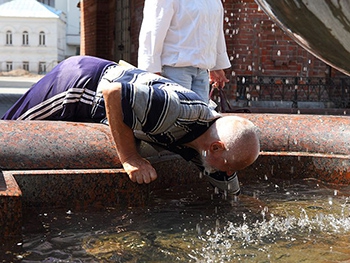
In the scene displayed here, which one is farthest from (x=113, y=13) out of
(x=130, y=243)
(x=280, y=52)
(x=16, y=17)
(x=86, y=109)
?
(x=16, y=17)

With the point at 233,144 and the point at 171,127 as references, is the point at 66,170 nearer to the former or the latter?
the point at 171,127

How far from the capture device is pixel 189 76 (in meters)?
3.96

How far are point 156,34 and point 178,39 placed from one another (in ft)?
0.52

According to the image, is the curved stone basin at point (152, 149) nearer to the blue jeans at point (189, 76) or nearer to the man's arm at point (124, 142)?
the man's arm at point (124, 142)

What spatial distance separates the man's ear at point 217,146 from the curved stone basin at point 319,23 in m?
1.58

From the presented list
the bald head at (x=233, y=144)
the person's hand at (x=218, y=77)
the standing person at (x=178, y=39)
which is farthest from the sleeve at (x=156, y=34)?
the bald head at (x=233, y=144)

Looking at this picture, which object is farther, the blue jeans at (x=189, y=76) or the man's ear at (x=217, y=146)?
the blue jeans at (x=189, y=76)

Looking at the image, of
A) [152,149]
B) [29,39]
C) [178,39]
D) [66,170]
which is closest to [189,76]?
[178,39]

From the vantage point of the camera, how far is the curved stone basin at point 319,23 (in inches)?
46.1

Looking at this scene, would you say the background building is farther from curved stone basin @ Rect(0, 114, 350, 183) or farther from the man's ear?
the man's ear

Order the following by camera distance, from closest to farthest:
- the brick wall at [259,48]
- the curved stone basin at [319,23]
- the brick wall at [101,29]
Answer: the curved stone basin at [319,23]
the brick wall at [259,48]
the brick wall at [101,29]

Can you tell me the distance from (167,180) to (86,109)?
0.61 m

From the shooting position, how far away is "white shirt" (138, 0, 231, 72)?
388cm

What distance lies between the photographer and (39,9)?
5525 cm
